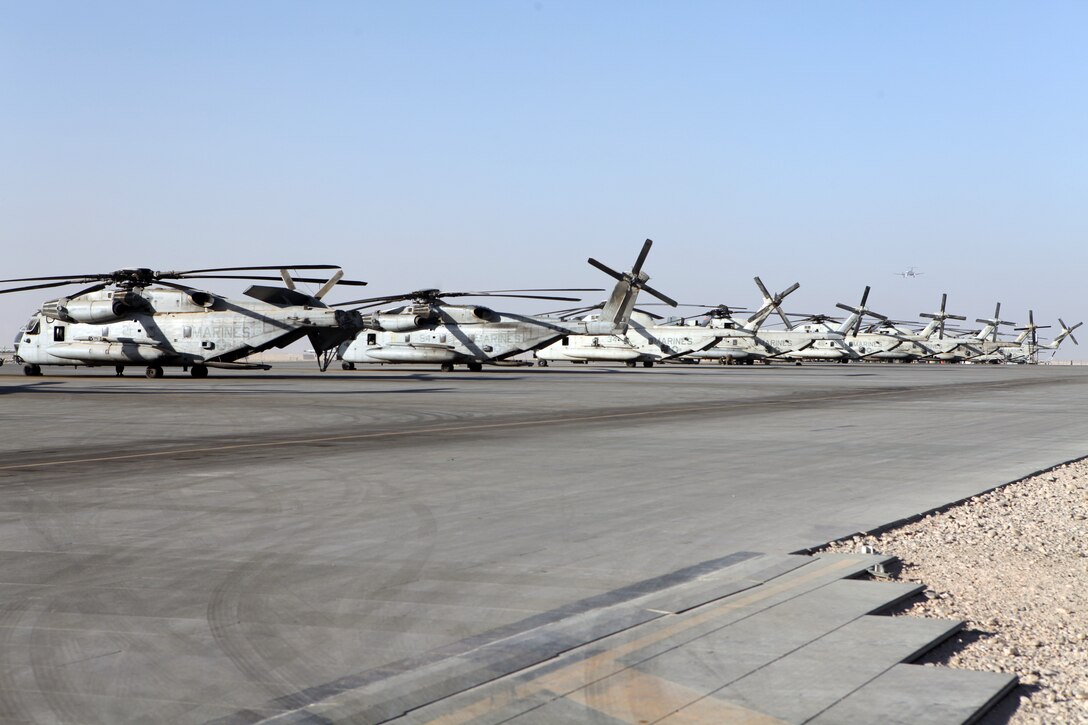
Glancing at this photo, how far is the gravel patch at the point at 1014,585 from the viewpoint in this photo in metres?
4.84

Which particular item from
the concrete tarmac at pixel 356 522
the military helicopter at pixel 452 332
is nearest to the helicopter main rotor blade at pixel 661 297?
the military helicopter at pixel 452 332

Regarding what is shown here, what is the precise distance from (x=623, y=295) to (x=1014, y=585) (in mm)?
51915

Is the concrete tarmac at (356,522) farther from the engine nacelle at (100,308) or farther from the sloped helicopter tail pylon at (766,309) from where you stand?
the sloped helicopter tail pylon at (766,309)

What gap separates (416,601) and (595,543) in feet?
7.35

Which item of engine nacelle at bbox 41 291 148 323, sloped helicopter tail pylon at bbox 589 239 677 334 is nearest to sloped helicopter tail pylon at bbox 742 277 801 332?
sloped helicopter tail pylon at bbox 589 239 677 334

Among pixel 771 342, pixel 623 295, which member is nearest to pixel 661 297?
pixel 623 295

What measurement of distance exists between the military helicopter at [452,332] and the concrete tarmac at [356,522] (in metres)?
30.6

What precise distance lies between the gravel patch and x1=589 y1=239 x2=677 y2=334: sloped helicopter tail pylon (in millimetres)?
47008

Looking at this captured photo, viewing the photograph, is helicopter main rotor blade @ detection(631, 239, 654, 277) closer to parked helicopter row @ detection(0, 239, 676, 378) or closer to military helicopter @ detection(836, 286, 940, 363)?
parked helicopter row @ detection(0, 239, 676, 378)

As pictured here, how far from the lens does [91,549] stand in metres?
7.72

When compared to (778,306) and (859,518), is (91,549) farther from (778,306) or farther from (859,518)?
(778,306)

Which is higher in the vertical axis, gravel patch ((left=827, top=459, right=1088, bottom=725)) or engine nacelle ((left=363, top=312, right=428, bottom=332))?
engine nacelle ((left=363, top=312, right=428, bottom=332))

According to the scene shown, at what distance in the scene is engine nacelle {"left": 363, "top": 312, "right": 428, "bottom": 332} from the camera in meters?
52.7

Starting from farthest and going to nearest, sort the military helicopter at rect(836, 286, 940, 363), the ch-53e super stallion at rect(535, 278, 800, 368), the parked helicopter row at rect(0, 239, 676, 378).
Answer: the military helicopter at rect(836, 286, 940, 363)
the ch-53e super stallion at rect(535, 278, 800, 368)
the parked helicopter row at rect(0, 239, 676, 378)
